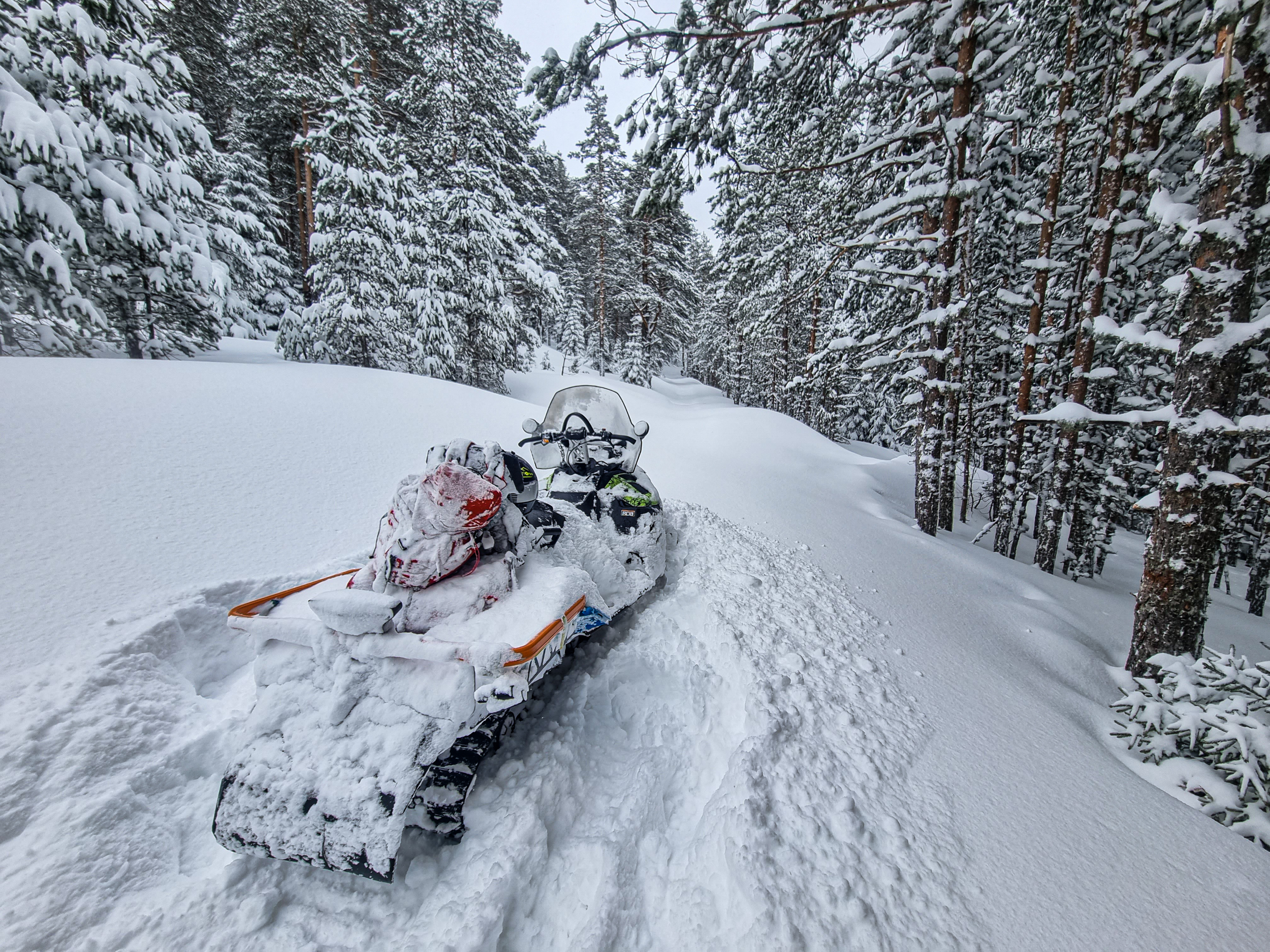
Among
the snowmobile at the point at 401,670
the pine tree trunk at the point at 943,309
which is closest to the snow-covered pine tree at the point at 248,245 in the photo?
the snowmobile at the point at 401,670

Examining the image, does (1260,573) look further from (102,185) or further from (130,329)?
(130,329)

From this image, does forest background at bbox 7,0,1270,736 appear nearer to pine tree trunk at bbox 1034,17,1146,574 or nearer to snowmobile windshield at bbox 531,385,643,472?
pine tree trunk at bbox 1034,17,1146,574

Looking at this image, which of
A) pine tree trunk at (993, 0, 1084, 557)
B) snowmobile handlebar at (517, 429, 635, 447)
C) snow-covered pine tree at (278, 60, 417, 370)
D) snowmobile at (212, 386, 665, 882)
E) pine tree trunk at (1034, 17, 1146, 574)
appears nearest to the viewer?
snowmobile at (212, 386, 665, 882)

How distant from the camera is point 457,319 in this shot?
13625 mm

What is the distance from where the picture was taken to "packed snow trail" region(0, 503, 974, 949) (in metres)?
1.46

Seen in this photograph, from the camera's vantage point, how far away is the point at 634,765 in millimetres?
2219

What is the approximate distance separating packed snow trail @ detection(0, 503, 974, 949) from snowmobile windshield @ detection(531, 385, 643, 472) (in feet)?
7.13

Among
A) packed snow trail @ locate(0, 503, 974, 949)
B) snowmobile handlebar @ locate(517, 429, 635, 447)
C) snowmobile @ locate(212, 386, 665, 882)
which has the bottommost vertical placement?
packed snow trail @ locate(0, 503, 974, 949)

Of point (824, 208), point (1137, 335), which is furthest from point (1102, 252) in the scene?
point (824, 208)

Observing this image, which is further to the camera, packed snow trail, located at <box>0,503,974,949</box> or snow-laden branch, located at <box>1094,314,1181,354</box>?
snow-laden branch, located at <box>1094,314,1181,354</box>

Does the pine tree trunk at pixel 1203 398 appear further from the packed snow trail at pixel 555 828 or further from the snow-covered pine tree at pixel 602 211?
the snow-covered pine tree at pixel 602 211

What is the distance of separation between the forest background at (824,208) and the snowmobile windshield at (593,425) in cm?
193

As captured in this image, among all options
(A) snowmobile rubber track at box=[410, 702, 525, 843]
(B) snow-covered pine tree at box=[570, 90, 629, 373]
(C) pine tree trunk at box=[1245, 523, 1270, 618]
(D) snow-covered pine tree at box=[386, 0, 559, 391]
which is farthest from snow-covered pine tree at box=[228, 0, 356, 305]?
(C) pine tree trunk at box=[1245, 523, 1270, 618]

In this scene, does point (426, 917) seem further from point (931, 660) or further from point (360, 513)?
point (360, 513)
